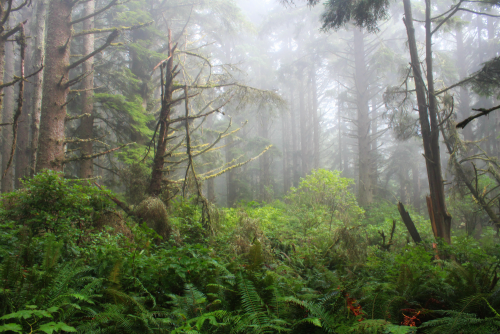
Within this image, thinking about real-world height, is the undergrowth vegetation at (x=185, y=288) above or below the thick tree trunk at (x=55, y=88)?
below

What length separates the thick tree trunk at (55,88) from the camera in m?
6.41

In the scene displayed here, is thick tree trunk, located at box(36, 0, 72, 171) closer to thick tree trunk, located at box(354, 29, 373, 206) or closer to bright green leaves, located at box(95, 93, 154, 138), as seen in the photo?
bright green leaves, located at box(95, 93, 154, 138)

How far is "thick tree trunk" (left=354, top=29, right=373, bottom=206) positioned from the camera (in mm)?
15955

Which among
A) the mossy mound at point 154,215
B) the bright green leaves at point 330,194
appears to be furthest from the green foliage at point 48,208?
the bright green leaves at point 330,194

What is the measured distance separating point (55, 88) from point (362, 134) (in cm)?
1567

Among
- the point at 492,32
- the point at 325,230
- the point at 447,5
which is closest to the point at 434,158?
the point at 325,230

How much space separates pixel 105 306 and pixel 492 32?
30074 mm

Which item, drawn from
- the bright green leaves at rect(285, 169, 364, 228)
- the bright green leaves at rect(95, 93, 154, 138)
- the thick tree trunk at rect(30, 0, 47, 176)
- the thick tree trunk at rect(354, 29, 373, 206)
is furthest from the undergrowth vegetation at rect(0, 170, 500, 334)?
the thick tree trunk at rect(354, 29, 373, 206)

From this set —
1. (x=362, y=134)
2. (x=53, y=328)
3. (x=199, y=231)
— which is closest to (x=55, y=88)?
(x=199, y=231)

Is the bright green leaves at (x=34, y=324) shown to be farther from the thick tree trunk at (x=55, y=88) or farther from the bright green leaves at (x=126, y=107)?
the bright green leaves at (x=126, y=107)

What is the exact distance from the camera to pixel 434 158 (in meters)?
6.31

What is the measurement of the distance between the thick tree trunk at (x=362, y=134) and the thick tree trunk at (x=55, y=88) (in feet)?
48.6

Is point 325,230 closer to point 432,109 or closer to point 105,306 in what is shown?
point 432,109

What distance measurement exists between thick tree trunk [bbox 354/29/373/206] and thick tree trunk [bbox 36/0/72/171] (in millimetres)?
Result: 14823
